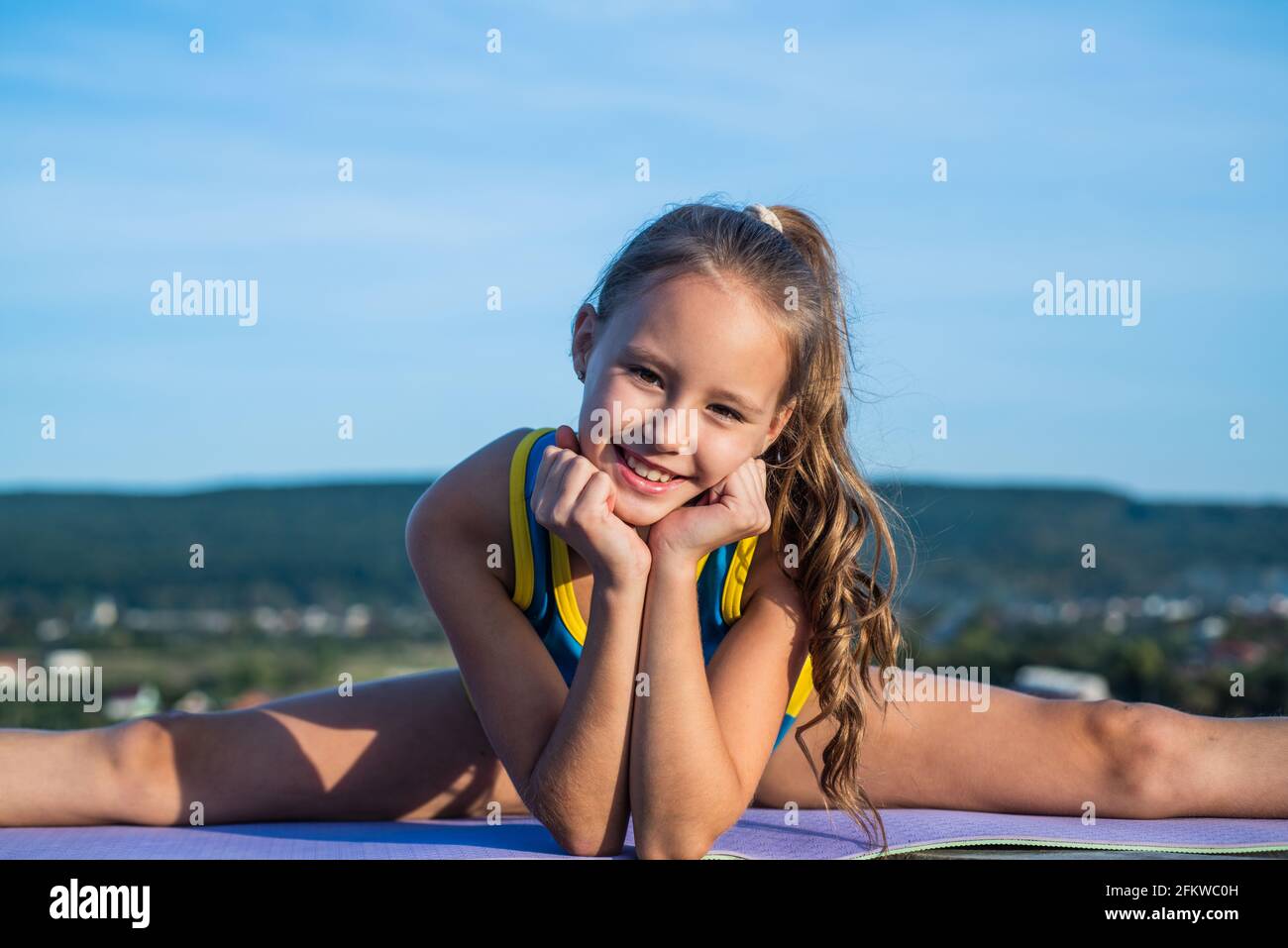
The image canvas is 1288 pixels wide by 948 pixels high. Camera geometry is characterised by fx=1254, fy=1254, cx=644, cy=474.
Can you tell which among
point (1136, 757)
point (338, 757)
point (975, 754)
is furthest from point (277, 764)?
point (1136, 757)

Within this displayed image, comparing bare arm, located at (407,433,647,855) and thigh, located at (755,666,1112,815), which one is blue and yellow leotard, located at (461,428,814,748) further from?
thigh, located at (755,666,1112,815)

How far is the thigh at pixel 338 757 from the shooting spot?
2793mm

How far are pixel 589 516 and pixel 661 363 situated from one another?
1.04 ft

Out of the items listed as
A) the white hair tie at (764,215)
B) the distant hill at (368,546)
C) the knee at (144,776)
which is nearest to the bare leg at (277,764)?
the knee at (144,776)

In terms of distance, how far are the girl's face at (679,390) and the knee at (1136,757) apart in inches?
44.7

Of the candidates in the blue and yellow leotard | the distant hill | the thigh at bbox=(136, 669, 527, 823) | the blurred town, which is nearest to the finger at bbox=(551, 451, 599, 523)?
the blue and yellow leotard

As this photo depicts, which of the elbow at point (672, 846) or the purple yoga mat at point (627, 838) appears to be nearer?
the elbow at point (672, 846)

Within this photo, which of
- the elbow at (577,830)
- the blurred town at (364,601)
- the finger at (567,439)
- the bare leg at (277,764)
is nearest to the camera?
the elbow at (577,830)

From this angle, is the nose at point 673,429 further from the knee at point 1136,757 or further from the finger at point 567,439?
the knee at point 1136,757

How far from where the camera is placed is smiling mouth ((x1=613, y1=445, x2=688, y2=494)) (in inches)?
90.2

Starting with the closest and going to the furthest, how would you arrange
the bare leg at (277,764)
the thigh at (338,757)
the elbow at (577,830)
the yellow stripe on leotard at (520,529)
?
the elbow at (577,830)
the yellow stripe on leotard at (520,529)
the bare leg at (277,764)
the thigh at (338,757)

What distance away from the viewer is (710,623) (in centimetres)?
267

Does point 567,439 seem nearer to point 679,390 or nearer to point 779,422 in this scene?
point 679,390
